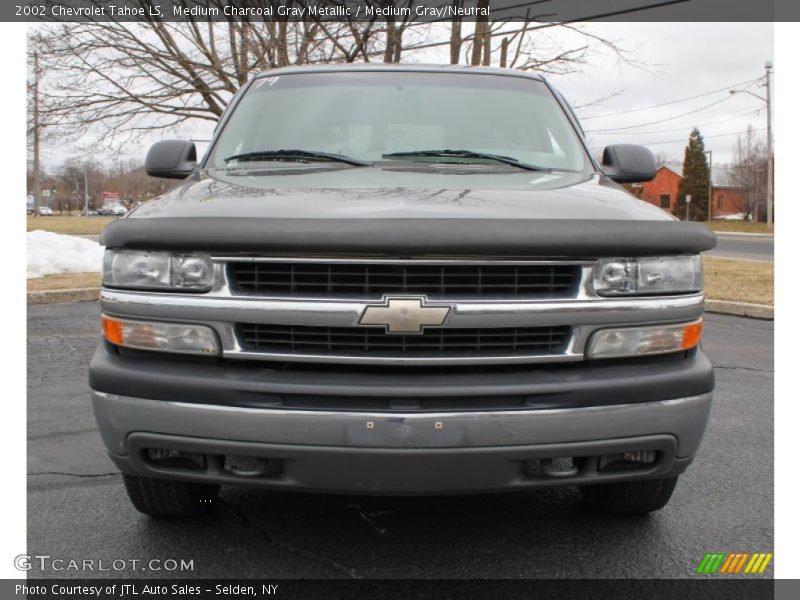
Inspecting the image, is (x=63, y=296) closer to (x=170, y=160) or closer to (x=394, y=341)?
(x=170, y=160)

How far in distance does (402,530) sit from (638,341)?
1.21 m

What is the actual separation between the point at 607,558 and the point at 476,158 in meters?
1.77

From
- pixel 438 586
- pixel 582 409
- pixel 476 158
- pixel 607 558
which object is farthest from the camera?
pixel 476 158

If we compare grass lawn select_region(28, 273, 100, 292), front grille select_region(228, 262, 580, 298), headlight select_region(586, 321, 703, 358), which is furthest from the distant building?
front grille select_region(228, 262, 580, 298)

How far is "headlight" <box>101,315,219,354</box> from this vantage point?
2389mm

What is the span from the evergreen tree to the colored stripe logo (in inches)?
2706

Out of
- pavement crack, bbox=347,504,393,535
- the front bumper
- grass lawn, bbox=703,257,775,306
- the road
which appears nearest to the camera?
the front bumper

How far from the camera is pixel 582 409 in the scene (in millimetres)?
2312

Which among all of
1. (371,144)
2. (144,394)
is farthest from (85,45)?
(144,394)

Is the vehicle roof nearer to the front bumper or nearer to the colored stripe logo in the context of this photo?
the front bumper

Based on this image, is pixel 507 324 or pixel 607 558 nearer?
pixel 507 324

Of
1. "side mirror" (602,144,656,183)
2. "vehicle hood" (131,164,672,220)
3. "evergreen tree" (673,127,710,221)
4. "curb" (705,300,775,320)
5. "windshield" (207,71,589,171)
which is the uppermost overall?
"evergreen tree" (673,127,710,221)

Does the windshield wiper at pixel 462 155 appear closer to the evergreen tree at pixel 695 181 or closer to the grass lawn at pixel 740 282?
the grass lawn at pixel 740 282

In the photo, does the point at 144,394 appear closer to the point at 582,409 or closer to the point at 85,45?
the point at 582,409
